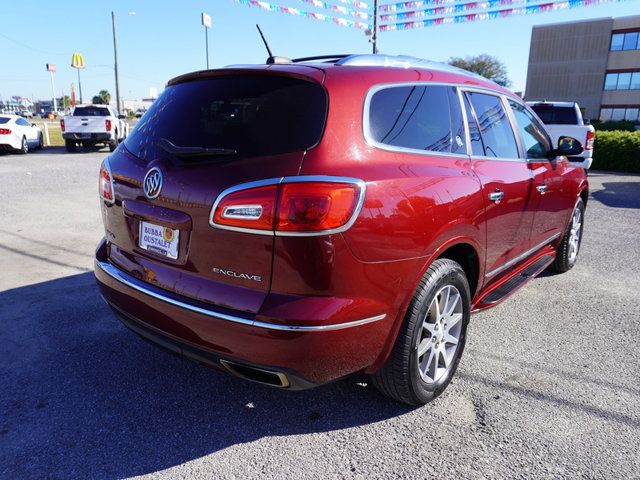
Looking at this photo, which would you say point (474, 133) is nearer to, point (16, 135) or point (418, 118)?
point (418, 118)

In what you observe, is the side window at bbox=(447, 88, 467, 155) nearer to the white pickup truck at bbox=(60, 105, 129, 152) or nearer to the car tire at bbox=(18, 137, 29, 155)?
the white pickup truck at bbox=(60, 105, 129, 152)

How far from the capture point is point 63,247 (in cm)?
587

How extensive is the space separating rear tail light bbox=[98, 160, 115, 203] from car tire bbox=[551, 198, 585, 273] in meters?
4.24

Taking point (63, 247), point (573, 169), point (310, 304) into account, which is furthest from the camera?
point (63, 247)

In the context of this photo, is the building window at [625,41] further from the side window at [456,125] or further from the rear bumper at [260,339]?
the rear bumper at [260,339]

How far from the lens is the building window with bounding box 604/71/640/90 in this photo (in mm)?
50406

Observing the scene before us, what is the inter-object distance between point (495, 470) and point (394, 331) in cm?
77

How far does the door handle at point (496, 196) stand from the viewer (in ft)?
10.1

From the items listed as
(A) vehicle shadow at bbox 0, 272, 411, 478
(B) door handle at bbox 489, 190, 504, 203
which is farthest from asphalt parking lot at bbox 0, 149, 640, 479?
(B) door handle at bbox 489, 190, 504, 203

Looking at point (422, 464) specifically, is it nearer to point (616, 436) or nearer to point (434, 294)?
point (434, 294)

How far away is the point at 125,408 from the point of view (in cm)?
271

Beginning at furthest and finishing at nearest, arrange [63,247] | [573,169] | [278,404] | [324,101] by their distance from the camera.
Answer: [63,247] → [573,169] → [278,404] → [324,101]

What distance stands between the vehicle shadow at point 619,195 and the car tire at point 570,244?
5026 millimetres

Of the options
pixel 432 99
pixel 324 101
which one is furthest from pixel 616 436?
pixel 324 101
